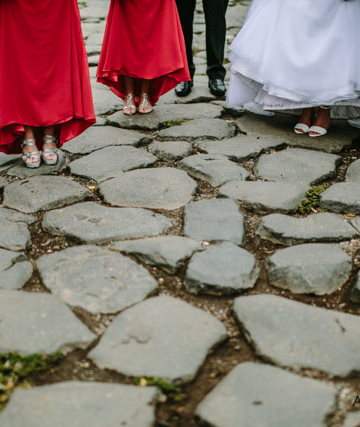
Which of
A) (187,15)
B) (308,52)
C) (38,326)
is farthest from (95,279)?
(187,15)

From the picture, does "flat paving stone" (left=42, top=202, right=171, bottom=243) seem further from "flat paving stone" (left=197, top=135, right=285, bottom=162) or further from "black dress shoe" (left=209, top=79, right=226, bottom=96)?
"black dress shoe" (left=209, top=79, right=226, bottom=96)

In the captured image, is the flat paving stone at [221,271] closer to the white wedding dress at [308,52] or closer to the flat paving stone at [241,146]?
the flat paving stone at [241,146]

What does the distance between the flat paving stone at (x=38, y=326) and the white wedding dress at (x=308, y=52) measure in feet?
7.00

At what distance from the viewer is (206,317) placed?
1762 millimetres

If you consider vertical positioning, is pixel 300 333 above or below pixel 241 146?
above

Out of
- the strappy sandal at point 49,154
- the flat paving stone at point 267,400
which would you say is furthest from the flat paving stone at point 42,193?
the flat paving stone at point 267,400

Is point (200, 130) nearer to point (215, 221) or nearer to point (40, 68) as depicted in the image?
point (40, 68)

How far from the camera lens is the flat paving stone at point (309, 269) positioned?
6.40 feet

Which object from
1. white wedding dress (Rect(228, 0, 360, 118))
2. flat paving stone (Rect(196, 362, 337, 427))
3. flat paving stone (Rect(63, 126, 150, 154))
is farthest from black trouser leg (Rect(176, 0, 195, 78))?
flat paving stone (Rect(196, 362, 337, 427))

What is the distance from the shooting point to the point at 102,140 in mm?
3361

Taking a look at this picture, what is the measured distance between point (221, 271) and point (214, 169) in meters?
1.00

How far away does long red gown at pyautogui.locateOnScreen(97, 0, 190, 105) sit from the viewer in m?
3.68

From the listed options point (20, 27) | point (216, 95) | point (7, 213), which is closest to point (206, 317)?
point (7, 213)

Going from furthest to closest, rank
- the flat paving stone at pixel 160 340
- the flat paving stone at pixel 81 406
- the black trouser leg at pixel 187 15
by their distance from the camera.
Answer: the black trouser leg at pixel 187 15
the flat paving stone at pixel 160 340
the flat paving stone at pixel 81 406
